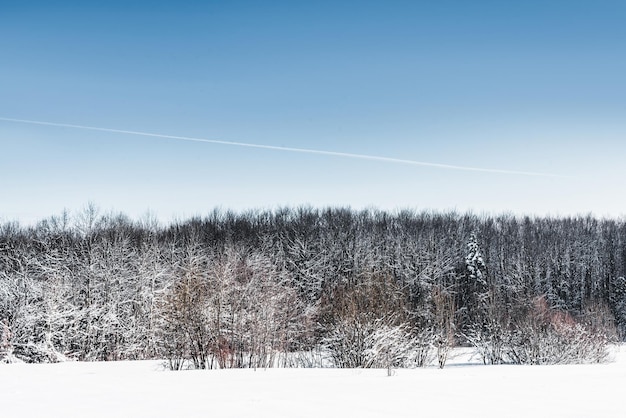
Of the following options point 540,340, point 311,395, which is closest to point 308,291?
point 540,340

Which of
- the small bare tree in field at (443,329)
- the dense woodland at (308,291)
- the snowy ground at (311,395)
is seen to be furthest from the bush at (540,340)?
the snowy ground at (311,395)

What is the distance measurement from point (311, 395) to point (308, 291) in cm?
4571

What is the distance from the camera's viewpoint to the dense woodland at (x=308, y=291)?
23.8m

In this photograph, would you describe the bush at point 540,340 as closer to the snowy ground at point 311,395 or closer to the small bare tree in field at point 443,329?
the small bare tree in field at point 443,329

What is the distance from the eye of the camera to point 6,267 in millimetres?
44812

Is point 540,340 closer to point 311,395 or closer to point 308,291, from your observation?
point 311,395

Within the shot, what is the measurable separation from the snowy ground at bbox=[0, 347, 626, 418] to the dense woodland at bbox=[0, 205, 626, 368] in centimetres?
619

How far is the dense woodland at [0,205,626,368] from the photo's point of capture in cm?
2384

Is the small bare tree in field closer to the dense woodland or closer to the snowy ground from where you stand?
the dense woodland

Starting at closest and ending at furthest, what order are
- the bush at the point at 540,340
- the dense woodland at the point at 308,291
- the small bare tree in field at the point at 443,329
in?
the dense woodland at the point at 308,291 < the small bare tree in field at the point at 443,329 < the bush at the point at 540,340

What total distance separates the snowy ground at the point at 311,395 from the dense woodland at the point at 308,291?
619 cm

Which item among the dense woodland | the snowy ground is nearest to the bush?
the dense woodland

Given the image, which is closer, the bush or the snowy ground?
the snowy ground

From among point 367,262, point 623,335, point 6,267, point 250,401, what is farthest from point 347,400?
point 623,335
